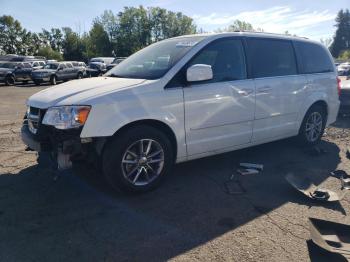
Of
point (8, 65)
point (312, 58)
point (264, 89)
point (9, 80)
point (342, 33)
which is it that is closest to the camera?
point (264, 89)

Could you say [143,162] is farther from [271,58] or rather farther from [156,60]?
[271,58]

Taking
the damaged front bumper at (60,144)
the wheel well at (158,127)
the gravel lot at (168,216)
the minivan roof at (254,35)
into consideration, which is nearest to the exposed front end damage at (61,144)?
the damaged front bumper at (60,144)

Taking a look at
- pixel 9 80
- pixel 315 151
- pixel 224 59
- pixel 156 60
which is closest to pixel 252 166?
pixel 315 151

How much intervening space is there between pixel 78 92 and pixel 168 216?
169 centimetres

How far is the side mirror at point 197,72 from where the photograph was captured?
158 inches

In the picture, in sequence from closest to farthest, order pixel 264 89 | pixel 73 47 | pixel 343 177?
pixel 343 177
pixel 264 89
pixel 73 47

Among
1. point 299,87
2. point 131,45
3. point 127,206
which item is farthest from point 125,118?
point 131,45

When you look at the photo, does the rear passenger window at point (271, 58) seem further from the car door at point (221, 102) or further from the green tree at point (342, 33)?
the green tree at point (342, 33)

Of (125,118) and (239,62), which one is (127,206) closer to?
(125,118)

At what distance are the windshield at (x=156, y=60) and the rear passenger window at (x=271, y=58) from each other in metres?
0.89

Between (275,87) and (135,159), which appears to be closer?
(135,159)

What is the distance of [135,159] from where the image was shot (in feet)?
12.8

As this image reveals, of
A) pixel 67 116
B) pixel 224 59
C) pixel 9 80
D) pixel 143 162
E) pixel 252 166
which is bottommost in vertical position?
pixel 252 166

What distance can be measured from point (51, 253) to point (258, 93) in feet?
11.0
